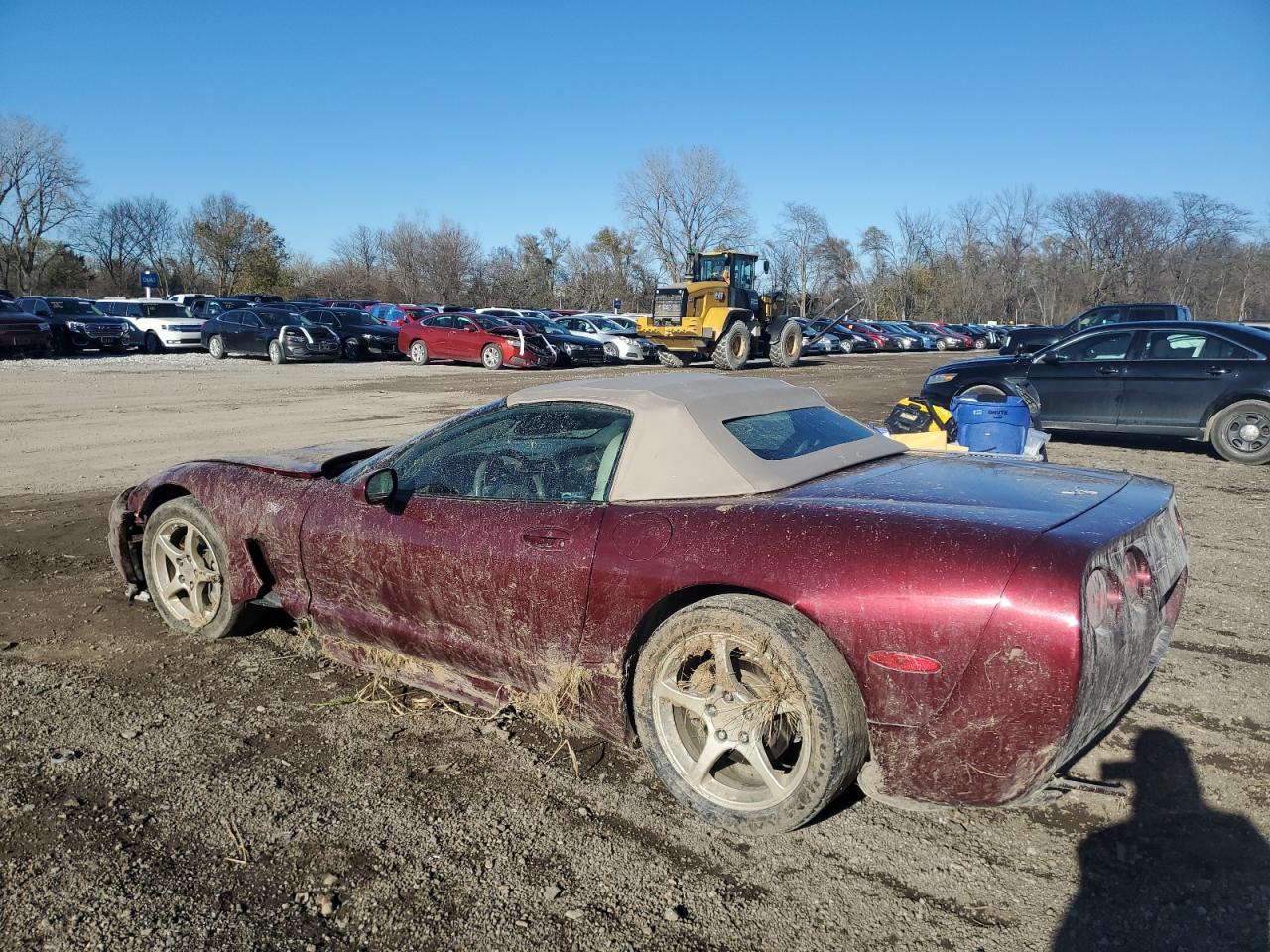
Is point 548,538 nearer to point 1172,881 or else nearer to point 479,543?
point 479,543

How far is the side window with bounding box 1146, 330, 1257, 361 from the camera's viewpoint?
9.91m

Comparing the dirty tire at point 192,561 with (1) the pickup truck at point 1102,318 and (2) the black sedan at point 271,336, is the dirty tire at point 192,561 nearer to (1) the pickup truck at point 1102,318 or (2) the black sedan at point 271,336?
(1) the pickup truck at point 1102,318

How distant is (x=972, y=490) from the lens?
9.68ft

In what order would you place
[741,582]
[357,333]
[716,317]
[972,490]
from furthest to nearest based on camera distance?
[357,333]
[716,317]
[972,490]
[741,582]

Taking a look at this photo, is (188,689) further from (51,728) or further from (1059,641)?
(1059,641)

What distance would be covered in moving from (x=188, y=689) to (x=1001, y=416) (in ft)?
19.9

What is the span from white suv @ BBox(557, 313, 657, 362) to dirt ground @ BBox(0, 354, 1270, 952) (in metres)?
24.9

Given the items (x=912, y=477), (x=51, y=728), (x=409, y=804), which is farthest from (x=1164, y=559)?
(x=51, y=728)

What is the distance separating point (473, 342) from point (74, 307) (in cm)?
1420

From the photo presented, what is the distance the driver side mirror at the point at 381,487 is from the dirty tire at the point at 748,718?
4.26 ft

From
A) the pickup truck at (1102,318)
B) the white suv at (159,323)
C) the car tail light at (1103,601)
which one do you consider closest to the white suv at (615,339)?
the pickup truck at (1102,318)

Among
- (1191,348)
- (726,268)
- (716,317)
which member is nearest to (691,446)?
(1191,348)

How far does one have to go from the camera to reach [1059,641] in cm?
225

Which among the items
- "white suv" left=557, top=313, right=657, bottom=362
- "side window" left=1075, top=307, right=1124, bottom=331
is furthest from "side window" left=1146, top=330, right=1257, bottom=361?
"white suv" left=557, top=313, right=657, bottom=362
